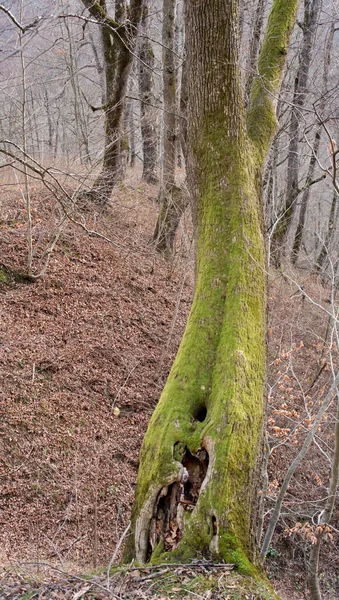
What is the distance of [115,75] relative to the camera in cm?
990

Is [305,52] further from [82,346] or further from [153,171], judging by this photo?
[82,346]

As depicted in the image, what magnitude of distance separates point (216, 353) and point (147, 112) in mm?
9628

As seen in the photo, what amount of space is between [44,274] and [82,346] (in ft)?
4.72

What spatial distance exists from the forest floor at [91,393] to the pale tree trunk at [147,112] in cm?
345

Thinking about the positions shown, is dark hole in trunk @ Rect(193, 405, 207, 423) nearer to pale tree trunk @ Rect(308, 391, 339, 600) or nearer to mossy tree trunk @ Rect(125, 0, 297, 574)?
mossy tree trunk @ Rect(125, 0, 297, 574)

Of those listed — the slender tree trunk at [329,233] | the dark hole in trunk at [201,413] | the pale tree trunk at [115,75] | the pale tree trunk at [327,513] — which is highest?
the pale tree trunk at [115,75]

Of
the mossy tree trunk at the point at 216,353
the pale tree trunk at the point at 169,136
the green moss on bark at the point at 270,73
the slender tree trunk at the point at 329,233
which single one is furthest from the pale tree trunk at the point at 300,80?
the mossy tree trunk at the point at 216,353

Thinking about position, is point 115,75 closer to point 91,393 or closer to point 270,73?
point 270,73

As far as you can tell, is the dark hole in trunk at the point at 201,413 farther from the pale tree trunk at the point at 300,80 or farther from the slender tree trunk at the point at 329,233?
the pale tree trunk at the point at 300,80

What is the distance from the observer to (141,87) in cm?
1394

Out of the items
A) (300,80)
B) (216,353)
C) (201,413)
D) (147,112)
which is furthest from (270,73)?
(300,80)

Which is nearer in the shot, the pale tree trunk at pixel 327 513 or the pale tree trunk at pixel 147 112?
the pale tree trunk at pixel 327 513

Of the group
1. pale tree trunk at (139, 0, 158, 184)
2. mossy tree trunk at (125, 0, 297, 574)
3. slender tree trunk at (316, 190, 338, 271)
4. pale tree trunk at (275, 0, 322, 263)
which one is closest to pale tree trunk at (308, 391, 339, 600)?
mossy tree trunk at (125, 0, 297, 574)

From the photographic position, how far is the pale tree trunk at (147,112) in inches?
465
